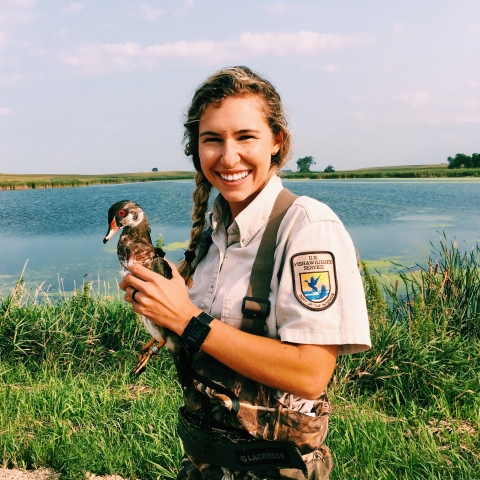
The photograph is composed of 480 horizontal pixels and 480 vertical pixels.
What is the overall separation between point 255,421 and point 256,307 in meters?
0.40

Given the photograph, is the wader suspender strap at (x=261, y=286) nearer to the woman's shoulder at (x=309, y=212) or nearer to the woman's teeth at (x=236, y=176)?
the woman's shoulder at (x=309, y=212)

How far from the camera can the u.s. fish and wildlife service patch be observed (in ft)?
4.78

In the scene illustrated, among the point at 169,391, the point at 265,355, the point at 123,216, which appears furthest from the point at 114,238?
the point at 265,355

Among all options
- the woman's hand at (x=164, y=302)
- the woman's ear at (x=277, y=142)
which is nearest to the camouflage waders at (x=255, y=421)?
the woman's hand at (x=164, y=302)

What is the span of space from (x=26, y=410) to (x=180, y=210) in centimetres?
1908

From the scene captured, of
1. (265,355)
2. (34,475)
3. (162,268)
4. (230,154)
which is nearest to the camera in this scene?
(265,355)

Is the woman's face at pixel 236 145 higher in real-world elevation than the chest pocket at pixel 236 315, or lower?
higher

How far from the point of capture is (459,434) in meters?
3.50

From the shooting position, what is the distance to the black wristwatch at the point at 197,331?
4.89 feet

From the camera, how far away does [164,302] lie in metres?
1.56

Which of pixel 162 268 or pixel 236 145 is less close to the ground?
pixel 236 145

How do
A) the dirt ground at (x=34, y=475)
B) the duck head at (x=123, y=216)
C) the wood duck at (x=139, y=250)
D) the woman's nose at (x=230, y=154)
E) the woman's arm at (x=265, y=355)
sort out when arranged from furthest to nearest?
the dirt ground at (x=34, y=475) < the duck head at (x=123, y=216) < the wood duck at (x=139, y=250) < the woman's nose at (x=230, y=154) < the woman's arm at (x=265, y=355)

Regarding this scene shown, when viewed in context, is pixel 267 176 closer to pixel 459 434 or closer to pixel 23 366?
pixel 459 434

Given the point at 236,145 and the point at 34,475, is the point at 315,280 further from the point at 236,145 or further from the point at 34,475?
the point at 34,475
